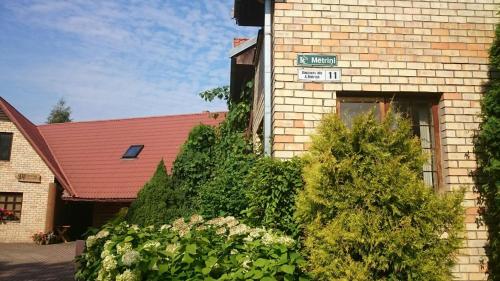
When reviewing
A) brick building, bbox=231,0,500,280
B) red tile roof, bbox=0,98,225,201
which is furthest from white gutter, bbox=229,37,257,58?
red tile roof, bbox=0,98,225,201

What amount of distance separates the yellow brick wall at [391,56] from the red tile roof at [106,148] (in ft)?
39.9

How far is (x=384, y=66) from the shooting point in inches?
205

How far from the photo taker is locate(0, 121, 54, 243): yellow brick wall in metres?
17.7

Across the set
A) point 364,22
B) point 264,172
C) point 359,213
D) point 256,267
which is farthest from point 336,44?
point 256,267

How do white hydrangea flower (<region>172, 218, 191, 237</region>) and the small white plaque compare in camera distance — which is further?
the small white plaque

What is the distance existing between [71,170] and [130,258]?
666 inches

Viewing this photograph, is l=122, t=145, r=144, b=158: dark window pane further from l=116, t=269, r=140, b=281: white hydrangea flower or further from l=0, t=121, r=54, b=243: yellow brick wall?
l=116, t=269, r=140, b=281: white hydrangea flower

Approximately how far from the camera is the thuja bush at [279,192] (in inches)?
174

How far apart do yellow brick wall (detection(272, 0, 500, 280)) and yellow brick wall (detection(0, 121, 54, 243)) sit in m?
15.7

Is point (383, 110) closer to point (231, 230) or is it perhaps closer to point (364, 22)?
point (364, 22)

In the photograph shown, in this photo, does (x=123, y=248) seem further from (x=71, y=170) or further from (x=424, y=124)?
(x=71, y=170)

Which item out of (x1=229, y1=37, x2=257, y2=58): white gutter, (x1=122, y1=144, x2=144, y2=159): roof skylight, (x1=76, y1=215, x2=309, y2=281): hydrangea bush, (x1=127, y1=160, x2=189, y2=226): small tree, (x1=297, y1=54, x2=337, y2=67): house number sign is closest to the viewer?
(x1=76, y1=215, x2=309, y2=281): hydrangea bush

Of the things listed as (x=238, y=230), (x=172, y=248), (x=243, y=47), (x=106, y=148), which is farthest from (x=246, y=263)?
(x=106, y=148)

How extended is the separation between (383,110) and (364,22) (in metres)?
1.12
